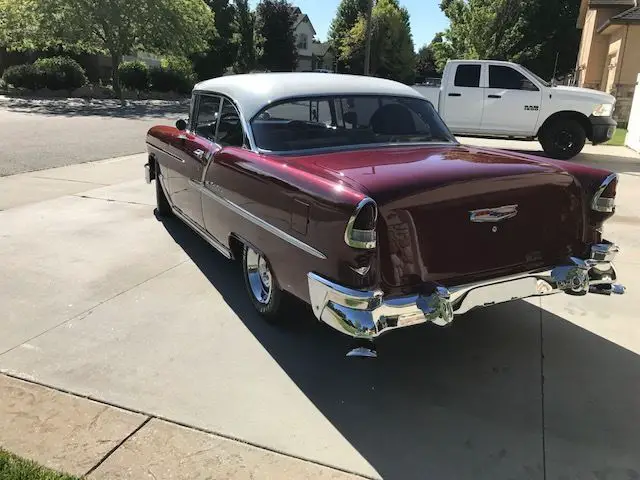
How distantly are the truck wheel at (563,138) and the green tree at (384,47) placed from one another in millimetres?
45042

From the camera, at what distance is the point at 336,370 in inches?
136

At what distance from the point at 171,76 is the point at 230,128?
3188 cm

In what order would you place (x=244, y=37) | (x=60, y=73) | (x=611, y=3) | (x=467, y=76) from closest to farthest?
(x=467, y=76) → (x=611, y=3) → (x=60, y=73) → (x=244, y=37)

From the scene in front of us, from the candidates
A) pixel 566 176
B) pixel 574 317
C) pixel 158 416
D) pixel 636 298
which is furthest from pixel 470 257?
pixel 636 298

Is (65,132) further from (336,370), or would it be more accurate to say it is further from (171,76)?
(171,76)

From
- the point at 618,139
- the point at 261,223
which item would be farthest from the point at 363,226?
the point at 618,139

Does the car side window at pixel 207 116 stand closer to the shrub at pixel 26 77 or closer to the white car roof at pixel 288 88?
the white car roof at pixel 288 88

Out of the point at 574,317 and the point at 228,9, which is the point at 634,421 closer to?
the point at 574,317

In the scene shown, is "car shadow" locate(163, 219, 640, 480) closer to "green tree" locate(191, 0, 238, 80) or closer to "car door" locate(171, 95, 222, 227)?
"car door" locate(171, 95, 222, 227)

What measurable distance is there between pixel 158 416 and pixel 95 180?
6.62 m

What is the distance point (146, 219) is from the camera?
21.3 ft

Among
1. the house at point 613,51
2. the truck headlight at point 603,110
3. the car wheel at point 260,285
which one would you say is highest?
the house at point 613,51

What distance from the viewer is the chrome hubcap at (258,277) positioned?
13.1 feet

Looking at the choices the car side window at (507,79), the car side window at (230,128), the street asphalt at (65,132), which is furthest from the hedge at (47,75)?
the car side window at (230,128)
